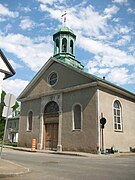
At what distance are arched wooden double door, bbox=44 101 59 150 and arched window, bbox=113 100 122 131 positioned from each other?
5.51 meters

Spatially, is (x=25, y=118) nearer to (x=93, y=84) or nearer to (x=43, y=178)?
(x=93, y=84)

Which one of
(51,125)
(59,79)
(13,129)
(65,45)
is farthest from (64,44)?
(13,129)

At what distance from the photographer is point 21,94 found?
26719 mm

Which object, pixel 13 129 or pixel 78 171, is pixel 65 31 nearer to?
pixel 78 171

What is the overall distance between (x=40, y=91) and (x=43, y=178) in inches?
712

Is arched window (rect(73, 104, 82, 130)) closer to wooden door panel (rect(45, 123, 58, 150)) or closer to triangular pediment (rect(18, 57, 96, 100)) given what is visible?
triangular pediment (rect(18, 57, 96, 100))

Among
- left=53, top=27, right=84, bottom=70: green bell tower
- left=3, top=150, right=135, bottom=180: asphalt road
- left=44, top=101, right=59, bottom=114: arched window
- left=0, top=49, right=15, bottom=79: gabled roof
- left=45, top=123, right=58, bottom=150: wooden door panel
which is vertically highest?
left=53, top=27, right=84, bottom=70: green bell tower

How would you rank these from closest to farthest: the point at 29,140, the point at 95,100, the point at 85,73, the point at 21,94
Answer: the point at 95,100 → the point at 85,73 → the point at 29,140 → the point at 21,94

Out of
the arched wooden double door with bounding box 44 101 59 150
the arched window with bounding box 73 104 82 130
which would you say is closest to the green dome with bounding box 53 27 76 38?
the arched wooden double door with bounding box 44 101 59 150

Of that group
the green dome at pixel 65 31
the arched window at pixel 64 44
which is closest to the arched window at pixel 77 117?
the arched window at pixel 64 44

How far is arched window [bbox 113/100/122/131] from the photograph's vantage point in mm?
20281

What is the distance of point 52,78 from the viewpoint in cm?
2378

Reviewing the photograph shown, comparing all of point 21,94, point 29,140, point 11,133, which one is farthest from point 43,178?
point 11,133

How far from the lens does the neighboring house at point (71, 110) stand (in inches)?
738
